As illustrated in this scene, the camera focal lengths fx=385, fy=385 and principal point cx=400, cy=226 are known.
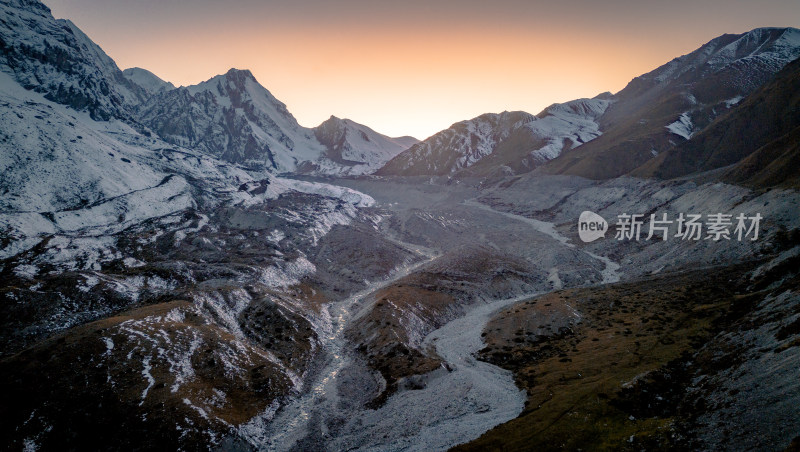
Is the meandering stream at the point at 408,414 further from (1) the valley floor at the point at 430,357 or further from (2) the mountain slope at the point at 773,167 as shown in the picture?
(2) the mountain slope at the point at 773,167

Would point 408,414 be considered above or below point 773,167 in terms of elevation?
below

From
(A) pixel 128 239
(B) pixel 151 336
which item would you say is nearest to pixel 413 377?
(B) pixel 151 336

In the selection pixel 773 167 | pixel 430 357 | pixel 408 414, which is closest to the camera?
pixel 408 414

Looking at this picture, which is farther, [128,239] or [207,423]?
[128,239]

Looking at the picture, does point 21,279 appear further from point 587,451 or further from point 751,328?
point 751,328

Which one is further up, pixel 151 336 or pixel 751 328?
pixel 751 328

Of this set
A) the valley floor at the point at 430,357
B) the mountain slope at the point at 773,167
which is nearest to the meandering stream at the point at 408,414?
the valley floor at the point at 430,357

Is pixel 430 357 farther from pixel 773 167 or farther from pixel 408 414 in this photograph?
pixel 773 167

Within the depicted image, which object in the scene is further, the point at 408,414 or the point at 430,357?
the point at 430,357

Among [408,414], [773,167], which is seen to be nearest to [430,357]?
[408,414]

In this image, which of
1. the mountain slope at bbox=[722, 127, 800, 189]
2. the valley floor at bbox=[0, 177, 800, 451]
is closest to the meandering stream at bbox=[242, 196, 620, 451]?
the valley floor at bbox=[0, 177, 800, 451]

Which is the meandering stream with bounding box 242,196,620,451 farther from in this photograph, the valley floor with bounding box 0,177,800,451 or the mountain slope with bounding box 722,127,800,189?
the mountain slope with bounding box 722,127,800,189
